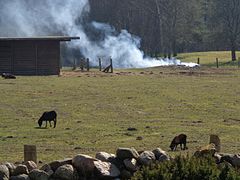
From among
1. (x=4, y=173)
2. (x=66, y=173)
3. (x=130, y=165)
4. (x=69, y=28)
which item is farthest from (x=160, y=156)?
(x=69, y=28)

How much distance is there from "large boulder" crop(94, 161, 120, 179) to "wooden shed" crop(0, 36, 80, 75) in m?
41.1

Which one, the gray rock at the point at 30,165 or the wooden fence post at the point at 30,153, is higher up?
the wooden fence post at the point at 30,153

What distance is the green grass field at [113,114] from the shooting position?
19.8m

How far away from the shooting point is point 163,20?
4090 inches

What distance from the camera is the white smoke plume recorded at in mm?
84250

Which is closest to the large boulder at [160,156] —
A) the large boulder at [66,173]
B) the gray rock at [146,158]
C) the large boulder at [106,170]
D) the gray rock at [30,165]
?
the gray rock at [146,158]

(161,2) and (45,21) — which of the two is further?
(161,2)

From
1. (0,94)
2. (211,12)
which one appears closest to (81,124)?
(0,94)

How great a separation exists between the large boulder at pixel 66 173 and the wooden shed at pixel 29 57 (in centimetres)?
4107

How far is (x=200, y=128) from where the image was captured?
23734 millimetres

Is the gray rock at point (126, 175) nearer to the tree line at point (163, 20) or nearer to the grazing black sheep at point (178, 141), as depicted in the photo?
the grazing black sheep at point (178, 141)

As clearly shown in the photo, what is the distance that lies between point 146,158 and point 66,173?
5.12 ft

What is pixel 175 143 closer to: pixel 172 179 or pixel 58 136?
pixel 58 136

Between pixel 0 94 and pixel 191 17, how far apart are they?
7007 cm
